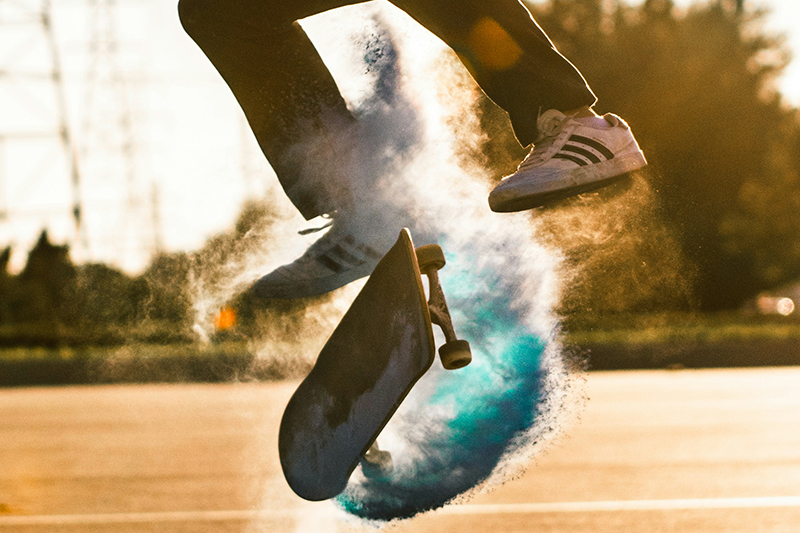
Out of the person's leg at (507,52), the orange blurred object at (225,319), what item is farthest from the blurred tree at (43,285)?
the person's leg at (507,52)

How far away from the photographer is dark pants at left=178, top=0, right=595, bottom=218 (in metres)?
2.24

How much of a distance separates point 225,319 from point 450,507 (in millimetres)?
3186

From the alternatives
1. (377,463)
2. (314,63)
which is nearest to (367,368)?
(377,463)

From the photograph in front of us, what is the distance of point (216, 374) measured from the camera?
15.6 meters

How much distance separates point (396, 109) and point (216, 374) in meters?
13.6

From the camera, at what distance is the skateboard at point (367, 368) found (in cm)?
214

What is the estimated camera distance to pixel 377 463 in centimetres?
273

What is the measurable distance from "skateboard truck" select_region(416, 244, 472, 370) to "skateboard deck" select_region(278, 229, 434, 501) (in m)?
0.06

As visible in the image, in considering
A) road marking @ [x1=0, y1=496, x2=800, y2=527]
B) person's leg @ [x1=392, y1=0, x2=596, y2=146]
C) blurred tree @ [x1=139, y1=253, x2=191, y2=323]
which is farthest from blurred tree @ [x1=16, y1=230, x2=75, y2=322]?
person's leg @ [x1=392, y1=0, x2=596, y2=146]

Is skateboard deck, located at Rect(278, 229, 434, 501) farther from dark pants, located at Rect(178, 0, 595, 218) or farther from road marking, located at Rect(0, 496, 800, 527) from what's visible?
road marking, located at Rect(0, 496, 800, 527)

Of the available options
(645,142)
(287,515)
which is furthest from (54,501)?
(645,142)

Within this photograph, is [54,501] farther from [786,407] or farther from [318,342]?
[786,407]

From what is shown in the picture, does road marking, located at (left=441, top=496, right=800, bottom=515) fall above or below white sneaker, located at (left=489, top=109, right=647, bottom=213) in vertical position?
below

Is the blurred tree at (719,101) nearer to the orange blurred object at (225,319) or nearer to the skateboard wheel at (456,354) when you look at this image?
the orange blurred object at (225,319)
